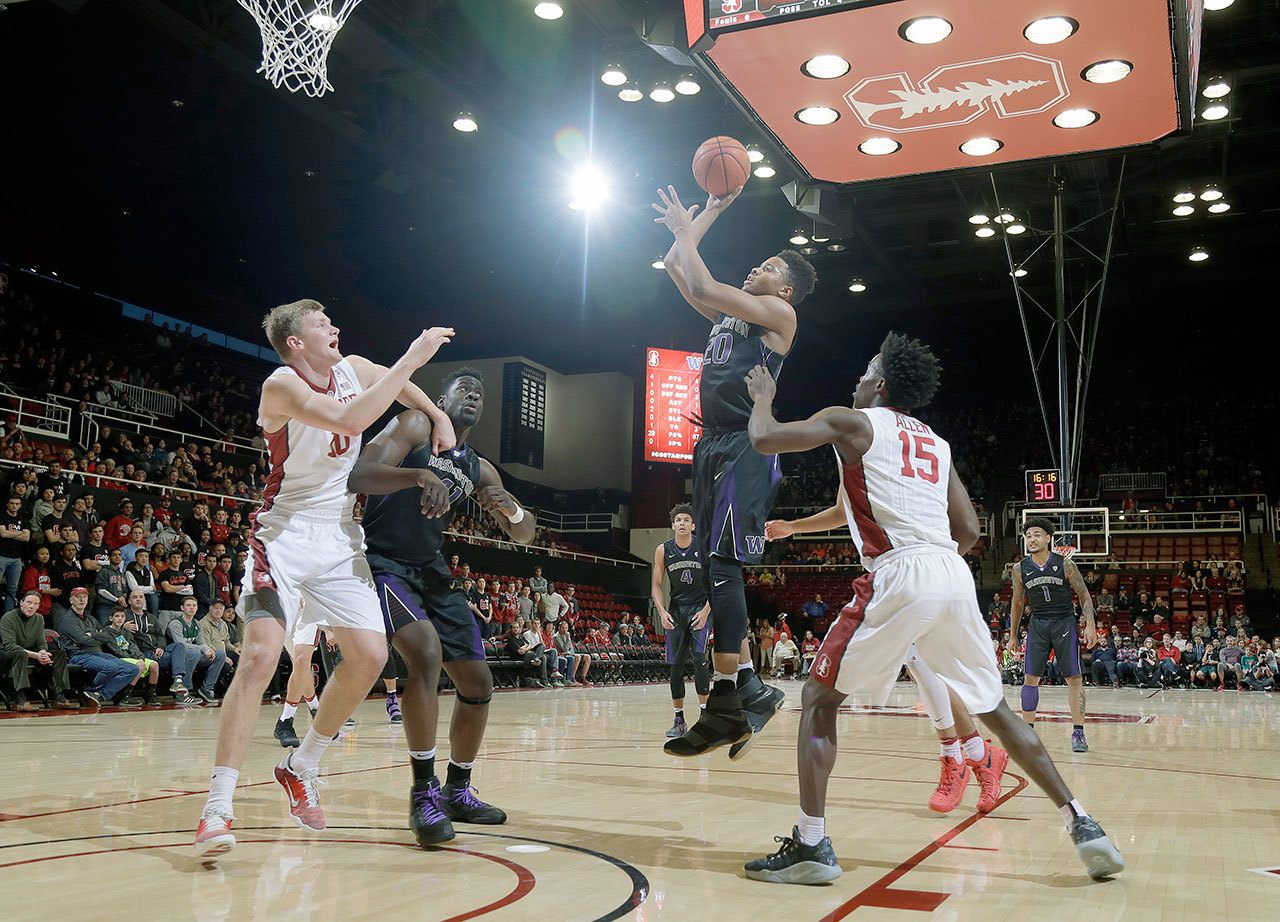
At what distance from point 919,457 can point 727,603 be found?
1160mm

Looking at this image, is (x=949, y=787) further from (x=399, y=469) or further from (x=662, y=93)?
(x=662, y=93)

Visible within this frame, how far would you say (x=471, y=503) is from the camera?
87.0 ft

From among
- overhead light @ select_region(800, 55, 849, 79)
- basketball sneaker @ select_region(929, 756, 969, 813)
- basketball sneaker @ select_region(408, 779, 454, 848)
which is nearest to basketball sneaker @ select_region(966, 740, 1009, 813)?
basketball sneaker @ select_region(929, 756, 969, 813)

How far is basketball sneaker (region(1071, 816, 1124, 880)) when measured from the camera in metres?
3.40

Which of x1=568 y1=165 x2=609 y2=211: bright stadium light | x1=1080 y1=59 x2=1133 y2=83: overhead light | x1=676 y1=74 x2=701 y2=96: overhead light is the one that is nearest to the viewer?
x1=1080 y1=59 x2=1133 y2=83: overhead light

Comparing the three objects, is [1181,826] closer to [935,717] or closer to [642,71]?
[935,717]

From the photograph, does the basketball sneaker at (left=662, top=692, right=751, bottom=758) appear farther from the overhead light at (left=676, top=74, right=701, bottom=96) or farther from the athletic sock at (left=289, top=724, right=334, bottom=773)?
the overhead light at (left=676, top=74, right=701, bottom=96)

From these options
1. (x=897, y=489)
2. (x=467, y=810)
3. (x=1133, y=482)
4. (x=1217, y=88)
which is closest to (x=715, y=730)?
(x=467, y=810)

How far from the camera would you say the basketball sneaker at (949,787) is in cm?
491

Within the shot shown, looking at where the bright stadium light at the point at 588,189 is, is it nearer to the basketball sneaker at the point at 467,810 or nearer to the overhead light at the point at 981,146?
the overhead light at the point at 981,146

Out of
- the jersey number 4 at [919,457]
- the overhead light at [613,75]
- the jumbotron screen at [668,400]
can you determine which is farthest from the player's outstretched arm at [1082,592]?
the jumbotron screen at [668,400]

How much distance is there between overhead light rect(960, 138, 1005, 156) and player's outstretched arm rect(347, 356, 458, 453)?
5499mm

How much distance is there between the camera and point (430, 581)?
4387mm

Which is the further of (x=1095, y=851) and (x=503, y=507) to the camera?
(x=503, y=507)
